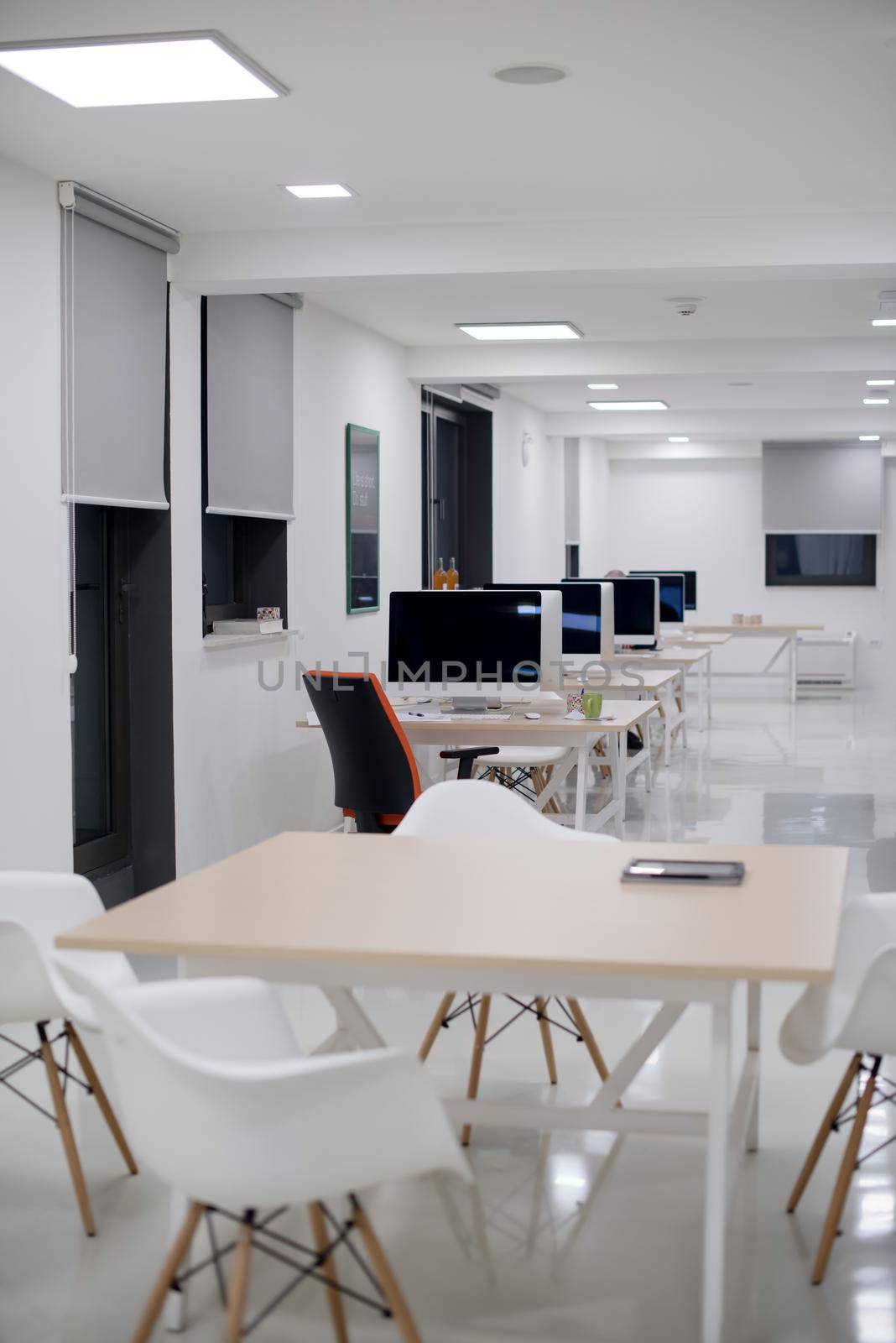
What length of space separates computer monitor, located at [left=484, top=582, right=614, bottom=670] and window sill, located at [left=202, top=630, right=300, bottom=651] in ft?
5.91

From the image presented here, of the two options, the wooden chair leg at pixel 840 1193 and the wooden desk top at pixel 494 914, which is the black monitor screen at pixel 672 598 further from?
the wooden chair leg at pixel 840 1193

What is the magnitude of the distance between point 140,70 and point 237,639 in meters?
2.76

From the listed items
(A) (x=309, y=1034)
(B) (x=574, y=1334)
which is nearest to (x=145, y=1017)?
(B) (x=574, y=1334)

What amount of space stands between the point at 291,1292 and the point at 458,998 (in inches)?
76.7

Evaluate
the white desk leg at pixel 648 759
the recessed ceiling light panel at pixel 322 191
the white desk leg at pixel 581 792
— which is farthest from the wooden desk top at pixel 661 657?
the recessed ceiling light panel at pixel 322 191

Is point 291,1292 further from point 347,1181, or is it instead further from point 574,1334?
point 347,1181

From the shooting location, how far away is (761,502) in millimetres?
15617

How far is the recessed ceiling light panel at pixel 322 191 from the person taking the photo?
15.8 feet

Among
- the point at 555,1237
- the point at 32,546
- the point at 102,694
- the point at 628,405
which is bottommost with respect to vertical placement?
the point at 555,1237

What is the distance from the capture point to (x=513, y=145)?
438cm

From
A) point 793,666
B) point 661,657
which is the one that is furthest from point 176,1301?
point 793,666

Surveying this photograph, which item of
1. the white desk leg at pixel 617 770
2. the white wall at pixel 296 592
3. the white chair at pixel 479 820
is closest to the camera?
the white chair at pixel 479 820

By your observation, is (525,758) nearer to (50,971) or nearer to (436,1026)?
(436,1026)

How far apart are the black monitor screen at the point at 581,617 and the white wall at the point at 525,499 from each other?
257cm
